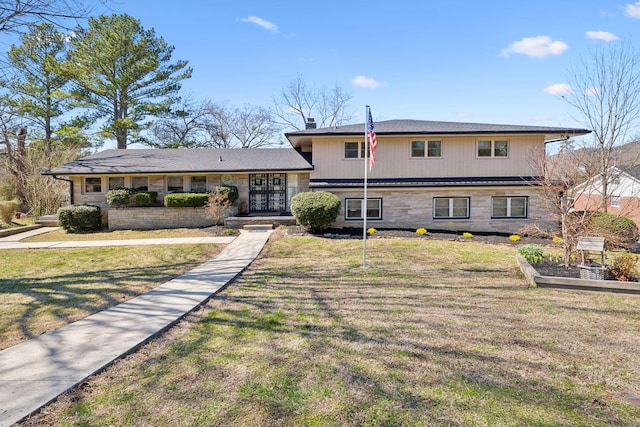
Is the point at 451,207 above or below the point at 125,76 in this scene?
below

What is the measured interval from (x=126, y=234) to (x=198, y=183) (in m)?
3.97

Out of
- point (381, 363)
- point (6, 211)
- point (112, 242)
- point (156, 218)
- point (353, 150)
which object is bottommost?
point (381, 363)

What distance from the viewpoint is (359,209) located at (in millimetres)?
15203

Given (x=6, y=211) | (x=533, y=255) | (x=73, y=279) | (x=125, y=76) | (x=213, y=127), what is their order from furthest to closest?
1. (x=213, y=127)
2. (x=125, y=76)
3. (x=6, y=211)
4. (x=533, y=255)
5. (x=73, y=279)

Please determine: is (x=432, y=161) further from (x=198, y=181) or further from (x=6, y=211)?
(x=6, y=211)

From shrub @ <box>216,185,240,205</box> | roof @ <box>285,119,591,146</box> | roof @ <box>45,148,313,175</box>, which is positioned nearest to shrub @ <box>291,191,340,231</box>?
roof @ <box>45,148,313,175</box>

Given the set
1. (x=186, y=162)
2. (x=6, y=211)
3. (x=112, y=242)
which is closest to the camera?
(x=112, y=242)

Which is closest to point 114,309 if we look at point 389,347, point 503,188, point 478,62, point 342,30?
point 389,347

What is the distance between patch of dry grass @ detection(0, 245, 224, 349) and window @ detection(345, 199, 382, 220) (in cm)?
580

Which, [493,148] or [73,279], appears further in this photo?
[493,148]

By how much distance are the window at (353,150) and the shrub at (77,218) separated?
11.3m

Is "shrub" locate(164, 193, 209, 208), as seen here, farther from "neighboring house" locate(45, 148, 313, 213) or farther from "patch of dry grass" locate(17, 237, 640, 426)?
"patch of dry grass" locate(17, 237, 640, 426)

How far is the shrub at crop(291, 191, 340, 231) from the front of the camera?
13.0 m

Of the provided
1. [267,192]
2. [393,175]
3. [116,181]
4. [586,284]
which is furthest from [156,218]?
[586,284]
